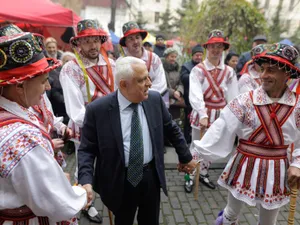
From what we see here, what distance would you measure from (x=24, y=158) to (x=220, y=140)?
1846mm

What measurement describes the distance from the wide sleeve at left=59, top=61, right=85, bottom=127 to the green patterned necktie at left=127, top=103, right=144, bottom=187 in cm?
113

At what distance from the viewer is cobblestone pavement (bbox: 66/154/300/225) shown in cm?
352

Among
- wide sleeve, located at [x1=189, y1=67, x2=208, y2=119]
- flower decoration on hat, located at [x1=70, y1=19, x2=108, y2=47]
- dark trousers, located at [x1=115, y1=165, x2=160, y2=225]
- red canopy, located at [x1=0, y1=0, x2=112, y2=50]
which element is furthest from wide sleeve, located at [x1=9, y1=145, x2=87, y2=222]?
red canopy, located at [x1=0, y1=0, x2=112, y2=50]

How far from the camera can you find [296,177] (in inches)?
91.6

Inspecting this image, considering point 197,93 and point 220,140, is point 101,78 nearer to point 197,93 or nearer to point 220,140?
point 197,93

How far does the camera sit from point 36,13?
598cm

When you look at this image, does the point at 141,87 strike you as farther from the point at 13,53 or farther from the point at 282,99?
the point at 282,99

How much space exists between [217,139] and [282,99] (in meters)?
0.69

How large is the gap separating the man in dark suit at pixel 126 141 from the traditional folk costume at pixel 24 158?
0.62 metres

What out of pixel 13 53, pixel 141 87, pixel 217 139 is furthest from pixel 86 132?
pixel 217 139

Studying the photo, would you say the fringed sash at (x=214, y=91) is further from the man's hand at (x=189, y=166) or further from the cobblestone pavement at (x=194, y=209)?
the man's hand at (x=189, y=166)

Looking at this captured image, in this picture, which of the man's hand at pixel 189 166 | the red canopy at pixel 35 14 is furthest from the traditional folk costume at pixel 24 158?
the red canopy at pixel 35 14

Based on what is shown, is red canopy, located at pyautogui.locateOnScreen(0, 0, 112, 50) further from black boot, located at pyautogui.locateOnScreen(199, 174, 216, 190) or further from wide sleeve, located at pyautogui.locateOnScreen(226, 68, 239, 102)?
black boot, located at pyautogui.locateOnScreen(199, 174, 216, 190)

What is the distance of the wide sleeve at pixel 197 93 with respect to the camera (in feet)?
12.7
